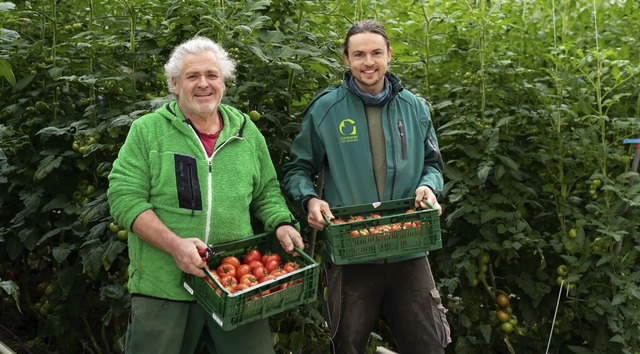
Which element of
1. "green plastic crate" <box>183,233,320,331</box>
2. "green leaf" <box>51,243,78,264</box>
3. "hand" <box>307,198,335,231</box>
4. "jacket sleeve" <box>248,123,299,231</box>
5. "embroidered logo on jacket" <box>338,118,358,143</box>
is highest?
"embroidered logo on jacket" <box>338,118,358,143</box>

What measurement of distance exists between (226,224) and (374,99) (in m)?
0.81

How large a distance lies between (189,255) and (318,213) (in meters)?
0.61

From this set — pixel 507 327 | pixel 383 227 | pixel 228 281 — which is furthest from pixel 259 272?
pixel 507 327

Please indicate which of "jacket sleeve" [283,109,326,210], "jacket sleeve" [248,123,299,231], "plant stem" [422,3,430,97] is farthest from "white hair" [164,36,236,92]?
"plant stem" [422,3,430,97]

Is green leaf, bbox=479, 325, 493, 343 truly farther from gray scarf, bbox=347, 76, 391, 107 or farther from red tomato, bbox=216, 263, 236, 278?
red tomato, bbox=216, 263, 236, 278

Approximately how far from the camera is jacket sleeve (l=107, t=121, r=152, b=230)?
8.95 feet

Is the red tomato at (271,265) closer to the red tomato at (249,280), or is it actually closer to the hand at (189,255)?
the red tomato at (249,280)

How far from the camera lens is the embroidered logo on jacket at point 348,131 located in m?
3.21

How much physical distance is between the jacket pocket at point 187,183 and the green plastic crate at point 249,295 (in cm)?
17

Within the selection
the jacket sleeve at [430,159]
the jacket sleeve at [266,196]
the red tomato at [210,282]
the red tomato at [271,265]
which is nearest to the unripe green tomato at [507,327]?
the jacket sleeve at [430,159]

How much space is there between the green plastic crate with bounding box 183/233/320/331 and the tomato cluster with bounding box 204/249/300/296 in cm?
2

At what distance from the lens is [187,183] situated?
2.77 metres

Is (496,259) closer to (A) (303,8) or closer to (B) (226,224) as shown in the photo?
(A) (303,8)

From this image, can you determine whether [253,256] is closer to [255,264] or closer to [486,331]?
[255,264]
